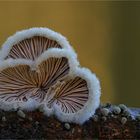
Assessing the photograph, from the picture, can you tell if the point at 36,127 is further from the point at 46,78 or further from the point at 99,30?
the point at 99,30

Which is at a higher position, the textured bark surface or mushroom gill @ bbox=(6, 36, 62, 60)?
mushroom gill @ bbox=(6, 36, 62, 60)

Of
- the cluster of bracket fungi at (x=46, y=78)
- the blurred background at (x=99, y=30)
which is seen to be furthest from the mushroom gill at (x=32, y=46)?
the blurred background at (x=99, y=30)

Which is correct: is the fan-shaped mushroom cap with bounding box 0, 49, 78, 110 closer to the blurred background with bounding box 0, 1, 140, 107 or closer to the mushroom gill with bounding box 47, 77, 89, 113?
the mushroom gill with bounding box 47, 77, 89, 113

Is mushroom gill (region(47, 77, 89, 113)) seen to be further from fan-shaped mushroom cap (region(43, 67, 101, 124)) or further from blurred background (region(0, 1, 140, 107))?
blurred background (region(0, 1, 140, 107))

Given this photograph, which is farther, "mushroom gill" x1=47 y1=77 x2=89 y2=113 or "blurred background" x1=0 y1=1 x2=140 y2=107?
"blurred background" x1=0 y1=1 x2=140 y2=107

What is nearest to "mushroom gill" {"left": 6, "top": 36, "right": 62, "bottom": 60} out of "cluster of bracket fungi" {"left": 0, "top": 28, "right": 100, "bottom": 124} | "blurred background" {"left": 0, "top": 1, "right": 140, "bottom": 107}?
"cluster of bracket fungi" {"left": 0, "top": 28, "right": 100, "bottom": 124}

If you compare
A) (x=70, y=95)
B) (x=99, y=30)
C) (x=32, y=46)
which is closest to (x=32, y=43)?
(x=32, y=46)

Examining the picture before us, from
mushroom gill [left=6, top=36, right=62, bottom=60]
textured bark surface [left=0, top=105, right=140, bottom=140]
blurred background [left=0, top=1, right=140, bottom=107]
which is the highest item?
blurred background [left=0, top=1, right=140, bottom=107]

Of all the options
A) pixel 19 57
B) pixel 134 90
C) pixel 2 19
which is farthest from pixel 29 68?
pixel 134 90

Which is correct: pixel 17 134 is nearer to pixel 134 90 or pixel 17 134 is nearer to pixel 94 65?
pixel 94 65
